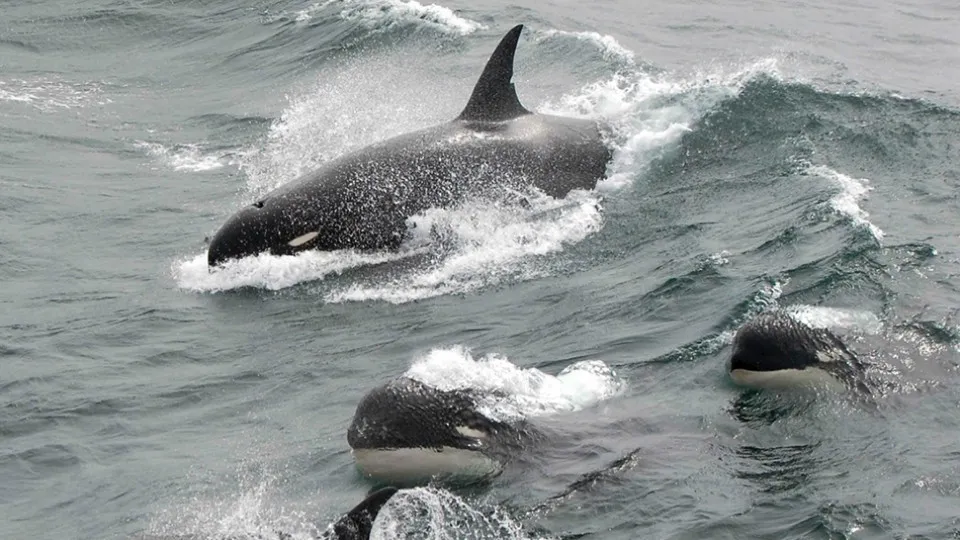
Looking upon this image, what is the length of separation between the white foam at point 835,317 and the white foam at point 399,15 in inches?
797

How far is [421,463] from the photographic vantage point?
14234 millimetres

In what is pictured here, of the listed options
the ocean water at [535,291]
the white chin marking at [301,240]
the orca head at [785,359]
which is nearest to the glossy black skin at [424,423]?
the ocean water at [535,291]

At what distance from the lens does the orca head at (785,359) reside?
15625 millimetres

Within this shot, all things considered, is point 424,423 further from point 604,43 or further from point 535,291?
point 604,43

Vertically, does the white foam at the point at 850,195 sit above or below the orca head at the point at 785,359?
below

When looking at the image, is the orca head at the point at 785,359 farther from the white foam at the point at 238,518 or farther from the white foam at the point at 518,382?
the white foam at the point at 238,518

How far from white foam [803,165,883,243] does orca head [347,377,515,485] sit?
324 inches

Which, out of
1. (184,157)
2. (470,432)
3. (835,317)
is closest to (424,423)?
(470,432)

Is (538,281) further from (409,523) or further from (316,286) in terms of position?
(409,523)

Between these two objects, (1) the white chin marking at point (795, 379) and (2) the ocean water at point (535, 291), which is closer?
(2) the ocean water at point (535, 291)

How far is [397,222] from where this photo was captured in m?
22.5

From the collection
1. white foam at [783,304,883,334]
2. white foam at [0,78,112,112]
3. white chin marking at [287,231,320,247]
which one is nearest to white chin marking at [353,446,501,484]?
white foam at [783,304,883,334]

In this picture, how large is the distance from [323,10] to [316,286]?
67.4 ft

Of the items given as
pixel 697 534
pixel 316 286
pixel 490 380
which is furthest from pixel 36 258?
pixel 697 534
